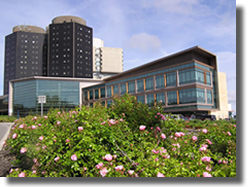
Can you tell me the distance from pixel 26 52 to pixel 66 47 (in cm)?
2368

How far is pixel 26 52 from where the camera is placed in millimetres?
102688

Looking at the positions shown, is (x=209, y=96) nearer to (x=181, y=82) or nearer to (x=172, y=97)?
(x=181, y=82)

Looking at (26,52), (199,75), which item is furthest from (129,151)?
(26,52)

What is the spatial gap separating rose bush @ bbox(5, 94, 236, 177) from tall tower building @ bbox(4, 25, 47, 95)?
10771 centimetres

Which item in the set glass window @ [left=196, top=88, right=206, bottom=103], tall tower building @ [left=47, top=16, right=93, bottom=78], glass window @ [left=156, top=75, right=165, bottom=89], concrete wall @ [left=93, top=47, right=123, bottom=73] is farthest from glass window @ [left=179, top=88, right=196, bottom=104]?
concrete wall @ [left=93, top=47, right=123, bottom=73]

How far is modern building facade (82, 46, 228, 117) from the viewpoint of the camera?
37031 millimetres

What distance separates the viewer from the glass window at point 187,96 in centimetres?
3659

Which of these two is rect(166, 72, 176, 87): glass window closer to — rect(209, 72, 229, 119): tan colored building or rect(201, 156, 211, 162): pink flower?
rect(209, 72, 229, 119): tan colored building

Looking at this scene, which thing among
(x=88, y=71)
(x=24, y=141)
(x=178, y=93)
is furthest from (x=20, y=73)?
(x=24, y=141)

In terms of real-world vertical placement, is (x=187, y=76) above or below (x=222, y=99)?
above

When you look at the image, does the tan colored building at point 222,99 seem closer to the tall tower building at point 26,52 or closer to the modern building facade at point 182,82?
the modern building facade at point 182,82

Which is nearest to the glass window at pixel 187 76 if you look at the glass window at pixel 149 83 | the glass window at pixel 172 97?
the glass window at pixel 172 97

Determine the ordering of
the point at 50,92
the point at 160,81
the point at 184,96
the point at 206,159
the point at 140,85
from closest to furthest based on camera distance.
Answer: the point at 206,159, the point at 184,96, the point at 160,81, the point at 140,85, the point at 50,92

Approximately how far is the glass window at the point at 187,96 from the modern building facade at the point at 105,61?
78.0 metres
